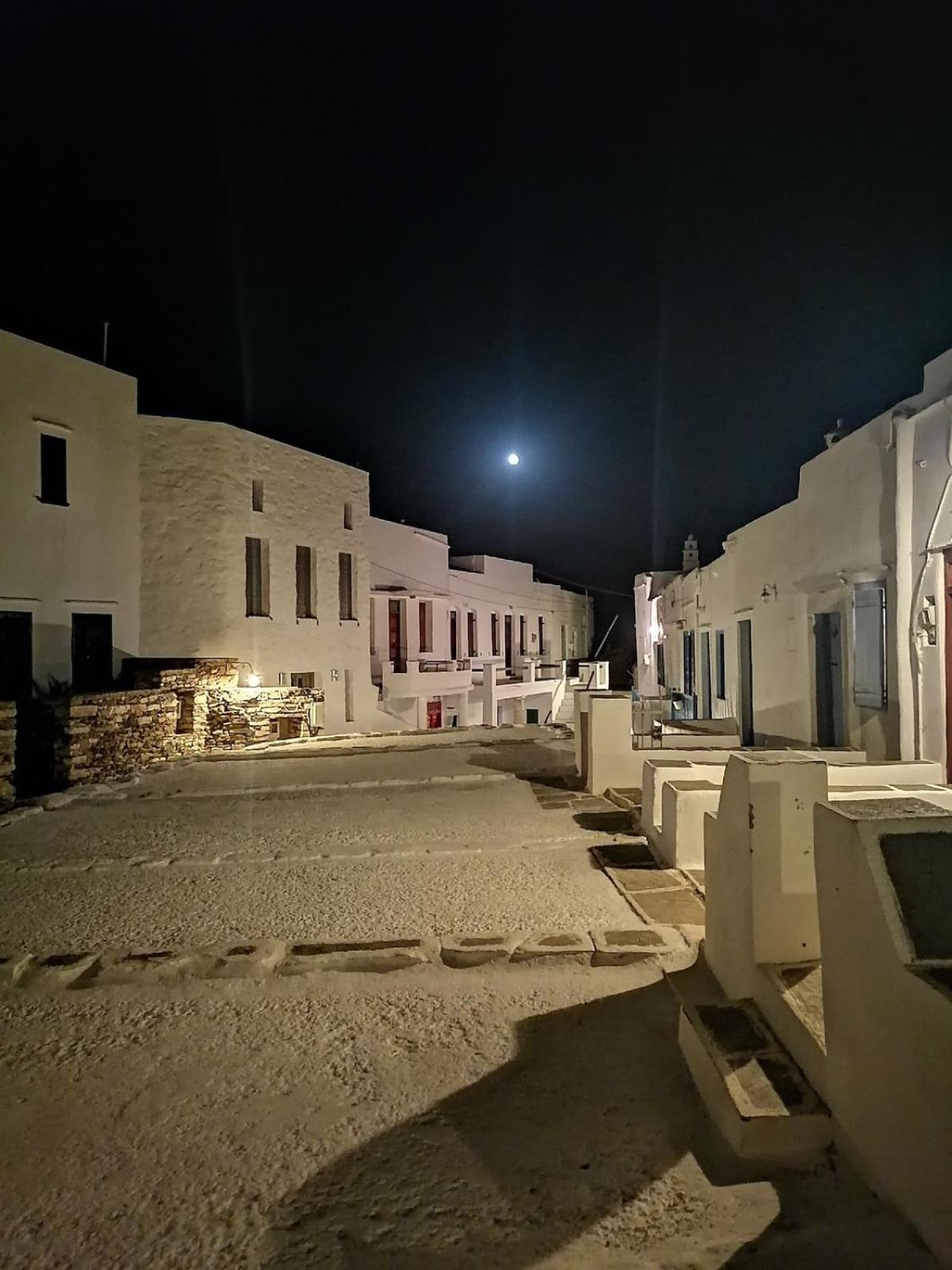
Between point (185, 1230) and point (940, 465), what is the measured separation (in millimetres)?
6655

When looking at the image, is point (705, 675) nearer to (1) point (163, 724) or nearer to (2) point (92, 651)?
(1) point (163, 724)

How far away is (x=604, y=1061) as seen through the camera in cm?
295

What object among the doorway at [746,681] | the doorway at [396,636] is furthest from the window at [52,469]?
the doorway at [746,681]

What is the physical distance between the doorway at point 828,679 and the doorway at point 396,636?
51.0 ft

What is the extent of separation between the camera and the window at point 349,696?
66.5ft

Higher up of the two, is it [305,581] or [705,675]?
[305,581]

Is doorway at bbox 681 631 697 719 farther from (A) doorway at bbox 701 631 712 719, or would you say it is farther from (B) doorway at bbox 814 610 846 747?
(B) doorway at bbox 814 610 846 747

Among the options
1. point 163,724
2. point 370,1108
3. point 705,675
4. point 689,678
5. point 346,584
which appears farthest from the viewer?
point 346,584

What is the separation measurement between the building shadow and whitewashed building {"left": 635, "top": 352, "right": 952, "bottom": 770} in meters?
4.67

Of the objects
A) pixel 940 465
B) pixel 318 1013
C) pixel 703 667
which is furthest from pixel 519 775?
pixel 703 667

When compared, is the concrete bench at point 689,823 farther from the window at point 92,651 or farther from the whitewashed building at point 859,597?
the window at point 92,651

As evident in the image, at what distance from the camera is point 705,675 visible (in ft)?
51.7

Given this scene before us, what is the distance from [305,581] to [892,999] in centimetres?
1841

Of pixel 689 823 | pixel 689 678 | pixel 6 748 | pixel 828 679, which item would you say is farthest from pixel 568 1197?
pixel 689 678
